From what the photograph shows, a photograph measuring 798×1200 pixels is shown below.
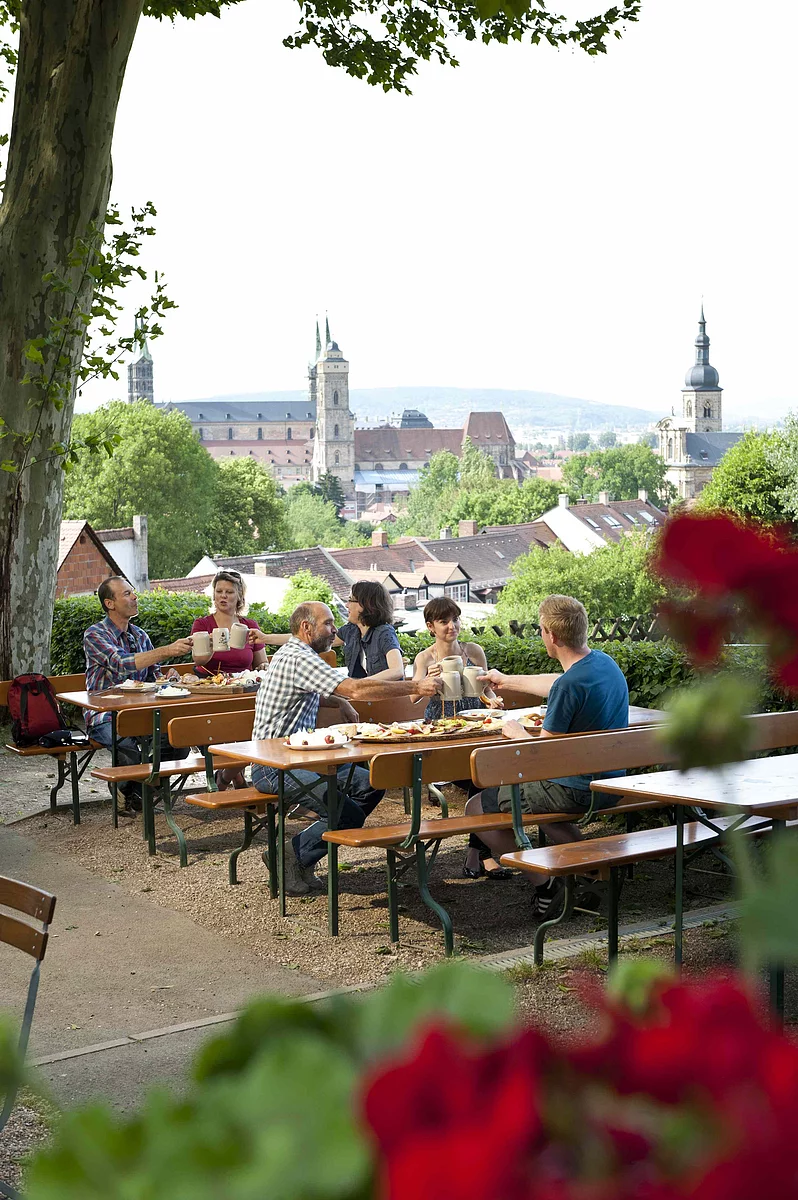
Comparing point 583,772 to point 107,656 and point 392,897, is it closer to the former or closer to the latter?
point 392,897

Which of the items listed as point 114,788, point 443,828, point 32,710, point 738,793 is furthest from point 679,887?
point 32,710

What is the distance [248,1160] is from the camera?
41 cm

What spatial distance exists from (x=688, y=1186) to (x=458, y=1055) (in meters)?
0.08

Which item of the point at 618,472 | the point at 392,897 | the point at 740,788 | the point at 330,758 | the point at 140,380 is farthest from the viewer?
the point at 140,380

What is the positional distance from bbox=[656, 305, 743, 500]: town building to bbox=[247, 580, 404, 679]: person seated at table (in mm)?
155128

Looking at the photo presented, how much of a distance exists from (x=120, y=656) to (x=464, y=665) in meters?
2.77

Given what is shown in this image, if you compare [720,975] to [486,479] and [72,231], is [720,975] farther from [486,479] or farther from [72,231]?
[486,479]

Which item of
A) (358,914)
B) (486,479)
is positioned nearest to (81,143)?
(358,914)

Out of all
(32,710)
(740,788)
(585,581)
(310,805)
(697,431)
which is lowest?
(585,581)

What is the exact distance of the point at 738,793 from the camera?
17.4 ft

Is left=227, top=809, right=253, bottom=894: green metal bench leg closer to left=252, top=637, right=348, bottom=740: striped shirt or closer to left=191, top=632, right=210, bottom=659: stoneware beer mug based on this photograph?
left=252, top=637, right=348, bottom=740: striped shirt

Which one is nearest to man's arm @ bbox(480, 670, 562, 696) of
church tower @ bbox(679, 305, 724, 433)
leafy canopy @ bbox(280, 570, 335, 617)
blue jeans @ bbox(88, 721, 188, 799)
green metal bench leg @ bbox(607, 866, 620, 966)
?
blue jeans @ bbox(88, 721, 188, 799)

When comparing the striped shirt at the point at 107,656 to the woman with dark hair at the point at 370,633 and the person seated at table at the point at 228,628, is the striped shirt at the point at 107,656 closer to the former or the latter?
the person seated at table at the point at 228,628

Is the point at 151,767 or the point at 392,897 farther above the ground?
the point at 151,767
